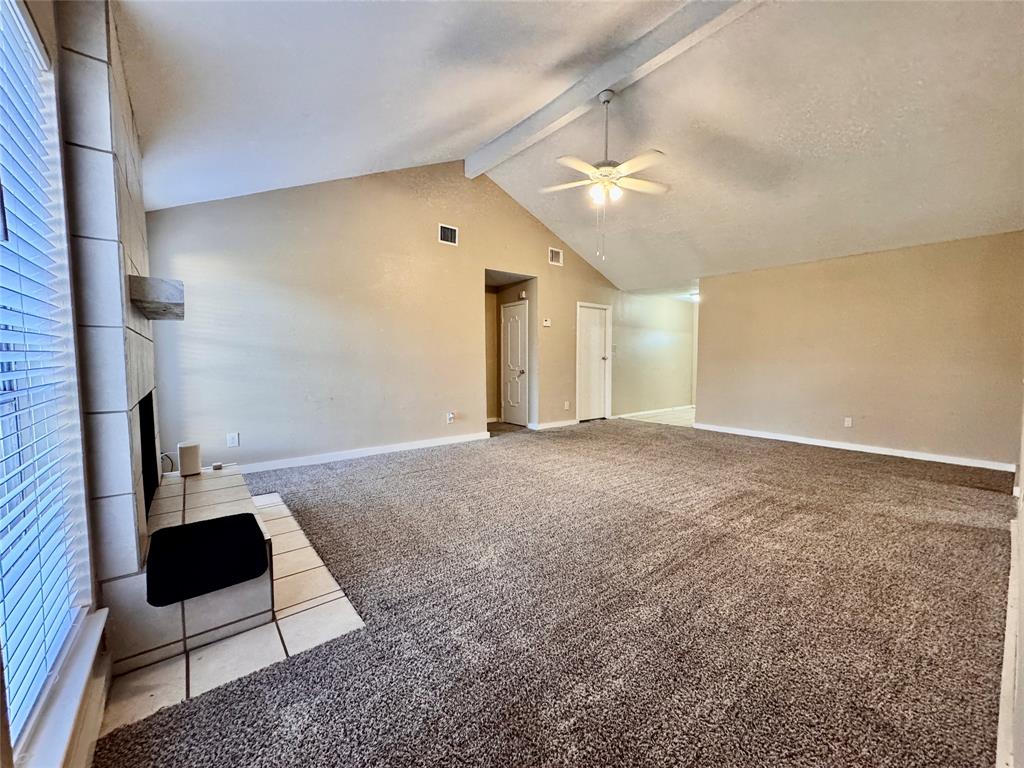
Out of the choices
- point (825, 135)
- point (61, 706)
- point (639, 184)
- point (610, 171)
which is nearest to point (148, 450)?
point (61, 706)

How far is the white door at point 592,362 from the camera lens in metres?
6.72

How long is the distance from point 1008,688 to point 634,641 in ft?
3.91

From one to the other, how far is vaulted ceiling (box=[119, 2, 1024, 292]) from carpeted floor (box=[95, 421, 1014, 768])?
238cm

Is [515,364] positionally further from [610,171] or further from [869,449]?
[869,449]

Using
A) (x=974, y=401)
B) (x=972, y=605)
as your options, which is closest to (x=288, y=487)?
(x=972, y=605)

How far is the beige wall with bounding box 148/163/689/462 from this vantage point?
3635mm

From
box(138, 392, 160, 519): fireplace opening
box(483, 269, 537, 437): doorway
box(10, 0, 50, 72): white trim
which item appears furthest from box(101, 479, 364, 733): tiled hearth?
box(483, 269, 537, 437): doorway

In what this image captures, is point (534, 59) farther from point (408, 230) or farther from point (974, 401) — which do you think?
point (974, 401)

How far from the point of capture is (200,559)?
4.97ft

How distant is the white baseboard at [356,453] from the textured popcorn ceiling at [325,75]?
7.66 feet

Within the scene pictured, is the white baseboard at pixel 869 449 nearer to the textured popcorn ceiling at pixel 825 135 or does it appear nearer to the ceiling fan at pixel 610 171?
the textured popcorn ceiling at pixel 825 135

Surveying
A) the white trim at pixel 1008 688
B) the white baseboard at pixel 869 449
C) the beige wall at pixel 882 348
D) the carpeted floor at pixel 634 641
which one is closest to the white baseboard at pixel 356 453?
the carpeted floor at pixel 634 641

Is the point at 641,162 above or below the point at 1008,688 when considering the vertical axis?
above

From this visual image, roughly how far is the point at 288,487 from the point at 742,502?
363 centimetres
